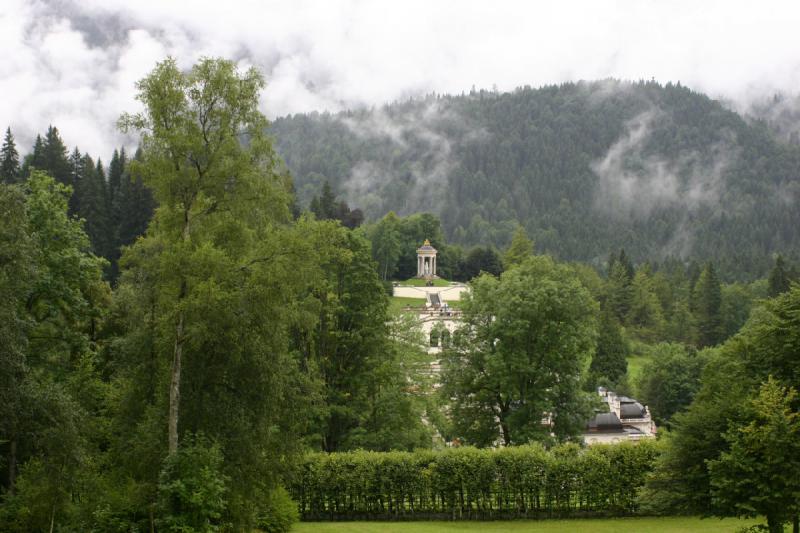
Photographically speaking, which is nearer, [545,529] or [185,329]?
[185,329]

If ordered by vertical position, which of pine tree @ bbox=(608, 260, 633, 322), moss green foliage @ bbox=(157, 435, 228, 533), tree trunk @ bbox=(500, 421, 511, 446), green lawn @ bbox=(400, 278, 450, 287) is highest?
green lawn @ bbox=(400, 278, 450, 287)

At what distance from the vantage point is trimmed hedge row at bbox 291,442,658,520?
82.3 feet

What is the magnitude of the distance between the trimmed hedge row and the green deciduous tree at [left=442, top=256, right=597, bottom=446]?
174 inches

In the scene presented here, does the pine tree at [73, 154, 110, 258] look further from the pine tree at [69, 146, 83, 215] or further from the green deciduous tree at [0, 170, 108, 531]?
the green deciduous tree at [0, 170, 108, 531]

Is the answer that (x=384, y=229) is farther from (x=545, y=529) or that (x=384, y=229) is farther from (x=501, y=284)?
(x=545, y=529)

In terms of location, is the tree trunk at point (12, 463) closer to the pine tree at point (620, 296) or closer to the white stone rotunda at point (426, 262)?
the pine tree at point (620, 296)

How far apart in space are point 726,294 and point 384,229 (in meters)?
43.6

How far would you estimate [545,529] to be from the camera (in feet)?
77.0

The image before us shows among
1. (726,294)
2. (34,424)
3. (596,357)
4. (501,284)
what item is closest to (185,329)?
(34,424)

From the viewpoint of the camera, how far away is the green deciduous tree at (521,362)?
3059 centimetres

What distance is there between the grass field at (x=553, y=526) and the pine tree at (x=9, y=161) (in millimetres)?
42251

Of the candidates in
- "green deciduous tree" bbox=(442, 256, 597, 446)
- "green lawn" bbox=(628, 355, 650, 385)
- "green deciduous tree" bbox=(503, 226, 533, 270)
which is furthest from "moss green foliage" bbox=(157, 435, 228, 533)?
"green deciduous tree" bbox=(503, 226, 533, 270)

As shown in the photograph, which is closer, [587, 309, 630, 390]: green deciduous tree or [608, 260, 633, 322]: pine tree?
[587, 309, 630, 390]: green deciduous tree

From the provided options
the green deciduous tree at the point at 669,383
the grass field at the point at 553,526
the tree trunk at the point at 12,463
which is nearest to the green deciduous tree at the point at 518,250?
the green deciduous tree at the point at 669,383
